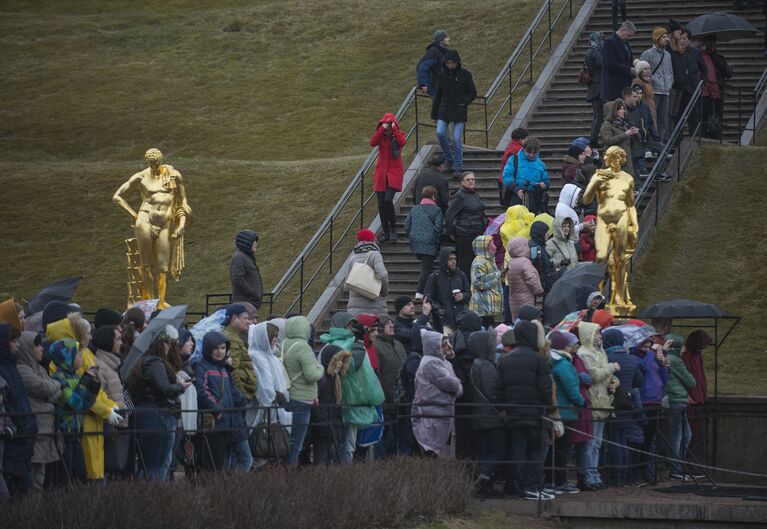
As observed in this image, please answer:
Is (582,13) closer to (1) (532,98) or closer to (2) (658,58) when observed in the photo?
(1) (532,98)

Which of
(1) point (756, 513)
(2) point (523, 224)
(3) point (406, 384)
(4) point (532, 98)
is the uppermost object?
(4) point (532, 98)

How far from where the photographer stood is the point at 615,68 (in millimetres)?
27359

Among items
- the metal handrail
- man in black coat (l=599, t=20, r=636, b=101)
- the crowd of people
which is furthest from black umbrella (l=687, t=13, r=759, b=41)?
the crowd of people

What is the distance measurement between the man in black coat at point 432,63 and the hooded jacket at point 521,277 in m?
7.66

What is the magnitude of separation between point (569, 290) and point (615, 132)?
5277 millimetres

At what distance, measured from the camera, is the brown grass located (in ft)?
44.3

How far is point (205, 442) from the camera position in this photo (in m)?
15.8

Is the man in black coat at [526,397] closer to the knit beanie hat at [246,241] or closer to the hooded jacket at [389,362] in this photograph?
the hooded jacket at [389,362]

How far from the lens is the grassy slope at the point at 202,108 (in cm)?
3266

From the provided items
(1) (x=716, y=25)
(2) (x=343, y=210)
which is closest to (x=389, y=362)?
(2) (x=343, y=210)

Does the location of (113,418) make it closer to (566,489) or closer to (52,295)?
(566,489)

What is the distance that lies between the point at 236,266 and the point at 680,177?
9.10 m

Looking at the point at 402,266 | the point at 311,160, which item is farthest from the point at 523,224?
the point at 311,160

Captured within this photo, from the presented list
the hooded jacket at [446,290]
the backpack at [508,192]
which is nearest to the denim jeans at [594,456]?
the hooded jacket at [446,290]
